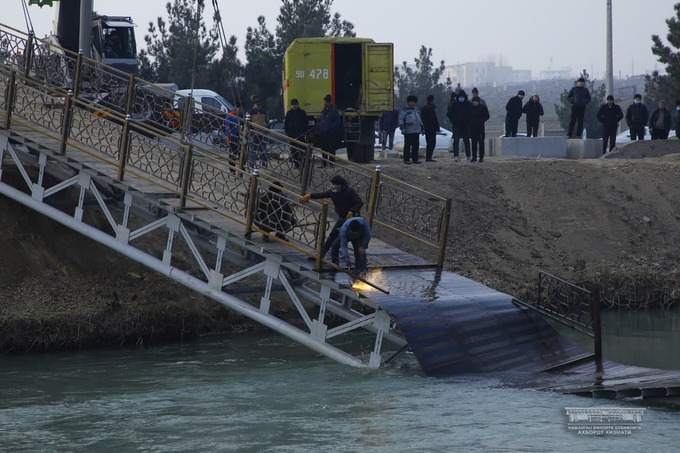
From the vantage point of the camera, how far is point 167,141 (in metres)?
19.2

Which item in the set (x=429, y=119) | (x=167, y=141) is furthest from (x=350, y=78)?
(x=167, y=141)

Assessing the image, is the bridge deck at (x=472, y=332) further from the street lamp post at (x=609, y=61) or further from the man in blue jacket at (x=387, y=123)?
the street lamp post at (x=609, y=61)

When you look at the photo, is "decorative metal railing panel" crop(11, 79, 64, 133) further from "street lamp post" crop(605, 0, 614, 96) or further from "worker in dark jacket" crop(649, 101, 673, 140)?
"street lamp post" crop(605, 0, 614, 96)

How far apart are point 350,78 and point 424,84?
40942 mm

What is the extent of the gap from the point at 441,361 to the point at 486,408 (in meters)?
1.77

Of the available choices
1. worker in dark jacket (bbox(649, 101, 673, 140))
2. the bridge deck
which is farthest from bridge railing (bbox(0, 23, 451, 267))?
worker in dark jacket (bbox(649, 101, 673, 140))

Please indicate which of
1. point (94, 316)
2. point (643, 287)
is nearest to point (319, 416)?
point (94, 316)

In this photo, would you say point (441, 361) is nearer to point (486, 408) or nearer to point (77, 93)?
point (486, 408)

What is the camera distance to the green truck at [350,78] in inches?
1151

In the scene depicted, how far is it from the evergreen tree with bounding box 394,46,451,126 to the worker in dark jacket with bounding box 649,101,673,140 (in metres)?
33.6

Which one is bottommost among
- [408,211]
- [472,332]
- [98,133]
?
[472,332]

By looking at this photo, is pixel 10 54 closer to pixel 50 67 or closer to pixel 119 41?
pixel 50 67

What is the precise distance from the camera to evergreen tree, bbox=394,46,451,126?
68.2 m

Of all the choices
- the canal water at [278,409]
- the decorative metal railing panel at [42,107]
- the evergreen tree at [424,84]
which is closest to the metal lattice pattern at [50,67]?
the decorative metal railing panel at [42,107]
